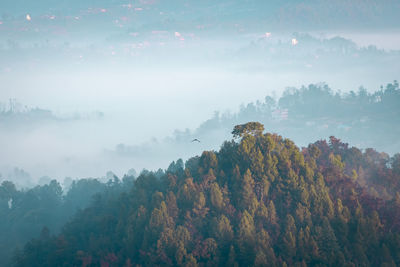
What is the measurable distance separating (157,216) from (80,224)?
15.5 metres

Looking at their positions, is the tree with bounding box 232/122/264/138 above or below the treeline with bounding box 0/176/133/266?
above

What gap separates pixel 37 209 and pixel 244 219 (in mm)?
41720

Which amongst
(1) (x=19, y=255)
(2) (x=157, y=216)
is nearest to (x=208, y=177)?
(2) (x=157, y=216)

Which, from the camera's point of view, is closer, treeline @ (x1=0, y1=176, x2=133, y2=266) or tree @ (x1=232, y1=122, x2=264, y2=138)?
tree @ (x1=232, y1=122, x2=264, y2=138)

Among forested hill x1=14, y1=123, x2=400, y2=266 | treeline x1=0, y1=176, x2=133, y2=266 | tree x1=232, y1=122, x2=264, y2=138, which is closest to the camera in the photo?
forested hill x1=14, y1=123, x2=400, y2=266

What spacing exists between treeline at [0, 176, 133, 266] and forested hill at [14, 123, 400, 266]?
9.42 metres

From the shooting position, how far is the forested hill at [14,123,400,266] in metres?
43.1

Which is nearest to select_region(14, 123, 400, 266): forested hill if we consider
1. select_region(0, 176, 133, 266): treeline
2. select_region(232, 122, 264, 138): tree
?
select_region(232, 122, 264, 138): tree

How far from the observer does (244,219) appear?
45.7 m

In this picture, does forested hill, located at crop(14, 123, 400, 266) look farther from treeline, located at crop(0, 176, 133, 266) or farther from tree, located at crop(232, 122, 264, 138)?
treeline, located at crop(0, 176, 133, 266)

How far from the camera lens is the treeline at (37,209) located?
2660 inches

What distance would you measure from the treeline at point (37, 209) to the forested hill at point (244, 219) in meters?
9.42

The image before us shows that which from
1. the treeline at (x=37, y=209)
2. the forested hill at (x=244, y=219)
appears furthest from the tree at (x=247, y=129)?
the treeline at (x=37, y=209)

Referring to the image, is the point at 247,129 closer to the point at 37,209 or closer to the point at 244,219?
the point at 244,219
